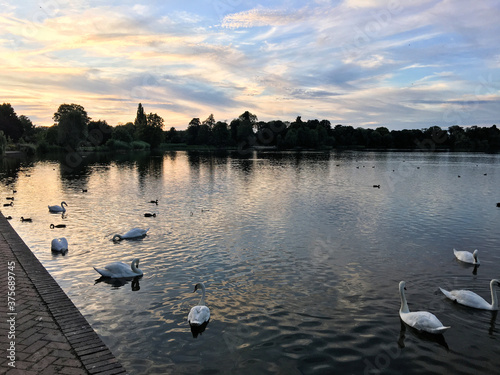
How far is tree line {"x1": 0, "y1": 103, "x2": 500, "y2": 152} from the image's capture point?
4673 inches

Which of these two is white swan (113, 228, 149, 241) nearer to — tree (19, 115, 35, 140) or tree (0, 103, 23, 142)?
tree (0, 103, 23, 142)

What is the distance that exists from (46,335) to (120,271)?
509cm

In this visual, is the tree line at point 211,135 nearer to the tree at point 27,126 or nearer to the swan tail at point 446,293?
the tree at point 27,126

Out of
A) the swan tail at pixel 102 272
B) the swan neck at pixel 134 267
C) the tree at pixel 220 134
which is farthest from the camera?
the tree at pixel 220 134

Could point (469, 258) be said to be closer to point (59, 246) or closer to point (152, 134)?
point (59, 246)

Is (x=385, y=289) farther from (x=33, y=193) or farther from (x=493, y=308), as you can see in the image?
(x=33, y=193)

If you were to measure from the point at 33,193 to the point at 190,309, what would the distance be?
89.6 ft

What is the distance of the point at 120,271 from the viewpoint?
12156 millimetres

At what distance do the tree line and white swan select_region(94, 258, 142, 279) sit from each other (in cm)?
10924

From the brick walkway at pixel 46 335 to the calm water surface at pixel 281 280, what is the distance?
1.02 m

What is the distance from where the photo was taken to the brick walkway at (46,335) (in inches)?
241

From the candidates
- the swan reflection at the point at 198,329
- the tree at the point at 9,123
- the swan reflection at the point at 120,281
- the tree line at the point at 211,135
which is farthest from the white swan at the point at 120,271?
the tree at the point at 9,123

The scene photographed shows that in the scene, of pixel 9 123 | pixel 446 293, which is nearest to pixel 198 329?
pixel 446 293

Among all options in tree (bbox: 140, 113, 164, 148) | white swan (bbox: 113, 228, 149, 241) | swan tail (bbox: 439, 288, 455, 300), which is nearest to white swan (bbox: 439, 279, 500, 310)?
swan tail (bbox: 439, 288, 455, 300)
